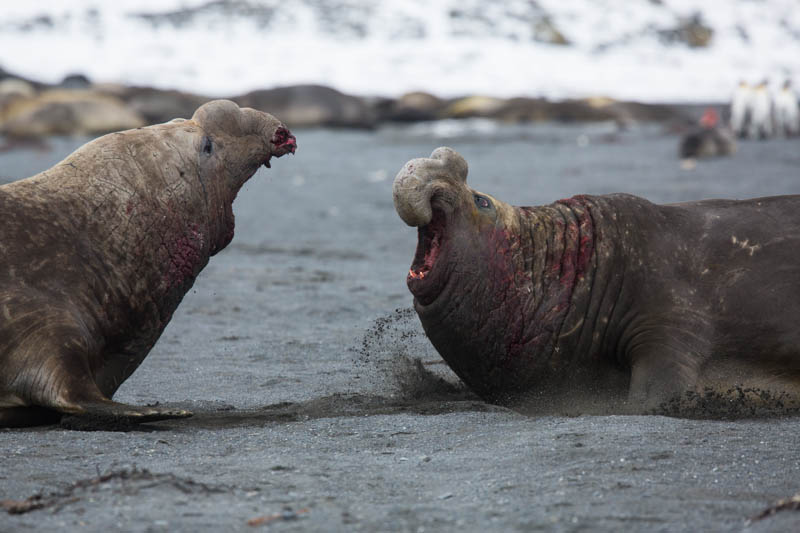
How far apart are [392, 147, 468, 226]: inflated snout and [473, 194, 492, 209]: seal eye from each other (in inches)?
4.8

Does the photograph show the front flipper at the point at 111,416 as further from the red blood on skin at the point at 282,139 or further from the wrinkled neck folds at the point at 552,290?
the red blood on skin at the point at 282,139

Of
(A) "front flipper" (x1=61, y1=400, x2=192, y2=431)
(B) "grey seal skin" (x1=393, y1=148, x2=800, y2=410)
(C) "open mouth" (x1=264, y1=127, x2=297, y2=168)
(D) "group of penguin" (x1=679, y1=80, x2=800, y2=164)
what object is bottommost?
(A) "front flipper" (x1=61, y1=400, x2=192, y2=431)

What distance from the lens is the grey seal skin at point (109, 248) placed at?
175 inches

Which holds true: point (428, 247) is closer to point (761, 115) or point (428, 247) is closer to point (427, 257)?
point (427, 257)

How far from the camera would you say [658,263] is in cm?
516

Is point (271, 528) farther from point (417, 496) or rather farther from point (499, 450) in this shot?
point (499, 450)

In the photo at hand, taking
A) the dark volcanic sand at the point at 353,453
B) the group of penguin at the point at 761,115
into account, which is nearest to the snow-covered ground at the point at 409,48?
the group of penguin at the point at 761,115

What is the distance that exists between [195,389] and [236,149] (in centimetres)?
134

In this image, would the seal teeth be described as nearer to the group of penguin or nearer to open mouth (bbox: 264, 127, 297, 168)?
open mouth (bbox: 264, 127, 297, 168)

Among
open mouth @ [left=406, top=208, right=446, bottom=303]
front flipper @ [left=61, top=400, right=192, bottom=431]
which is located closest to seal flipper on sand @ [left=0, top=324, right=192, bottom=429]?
front flipper @ [left=61, top=400, right=192, bottom=431]

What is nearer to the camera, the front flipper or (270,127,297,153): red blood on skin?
the front flipper

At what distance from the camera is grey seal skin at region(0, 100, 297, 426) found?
175 inches

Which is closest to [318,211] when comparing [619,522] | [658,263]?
[658,263]

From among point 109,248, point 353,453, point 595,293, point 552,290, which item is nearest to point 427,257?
point 552,290
